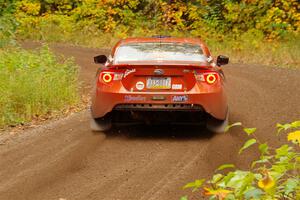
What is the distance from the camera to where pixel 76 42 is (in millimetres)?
28906

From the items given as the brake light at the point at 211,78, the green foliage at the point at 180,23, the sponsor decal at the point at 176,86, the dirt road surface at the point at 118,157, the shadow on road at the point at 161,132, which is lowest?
the green foliage at the point at 180,23

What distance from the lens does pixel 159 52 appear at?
9.31 meters

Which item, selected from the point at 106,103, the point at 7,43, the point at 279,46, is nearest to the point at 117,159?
the point at 106,103

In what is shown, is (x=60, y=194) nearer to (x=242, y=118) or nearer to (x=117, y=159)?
(x=117, y=159)

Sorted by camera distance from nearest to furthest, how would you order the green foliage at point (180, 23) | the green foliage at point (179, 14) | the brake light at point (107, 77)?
the brake light at point (107, 77)
the green foliage at point (180, 23)
the green foliage at point (179, 14)

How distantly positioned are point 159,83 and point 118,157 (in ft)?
4.21

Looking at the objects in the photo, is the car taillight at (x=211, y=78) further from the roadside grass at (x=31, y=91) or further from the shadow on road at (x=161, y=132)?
the roadside grass at (x=31, y=91)

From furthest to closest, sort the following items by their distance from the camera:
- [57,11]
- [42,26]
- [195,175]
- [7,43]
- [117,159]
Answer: [57,11] < [42,26] < [7,43] < [117,159] < [195,175]

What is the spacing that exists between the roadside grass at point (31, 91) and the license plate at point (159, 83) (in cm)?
308

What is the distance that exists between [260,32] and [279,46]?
2.21 meters

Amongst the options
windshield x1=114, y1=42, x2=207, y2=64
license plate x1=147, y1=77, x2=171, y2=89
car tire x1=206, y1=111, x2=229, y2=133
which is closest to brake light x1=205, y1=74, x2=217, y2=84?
windshield x1=114, y1=42, x2=207, y2=64

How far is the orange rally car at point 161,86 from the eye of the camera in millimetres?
8875

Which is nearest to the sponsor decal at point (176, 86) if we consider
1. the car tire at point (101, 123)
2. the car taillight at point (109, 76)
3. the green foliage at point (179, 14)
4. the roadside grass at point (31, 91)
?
the car taillight at point (109, 76)

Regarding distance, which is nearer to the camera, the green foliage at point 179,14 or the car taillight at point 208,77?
the car taillight at point 208,77
